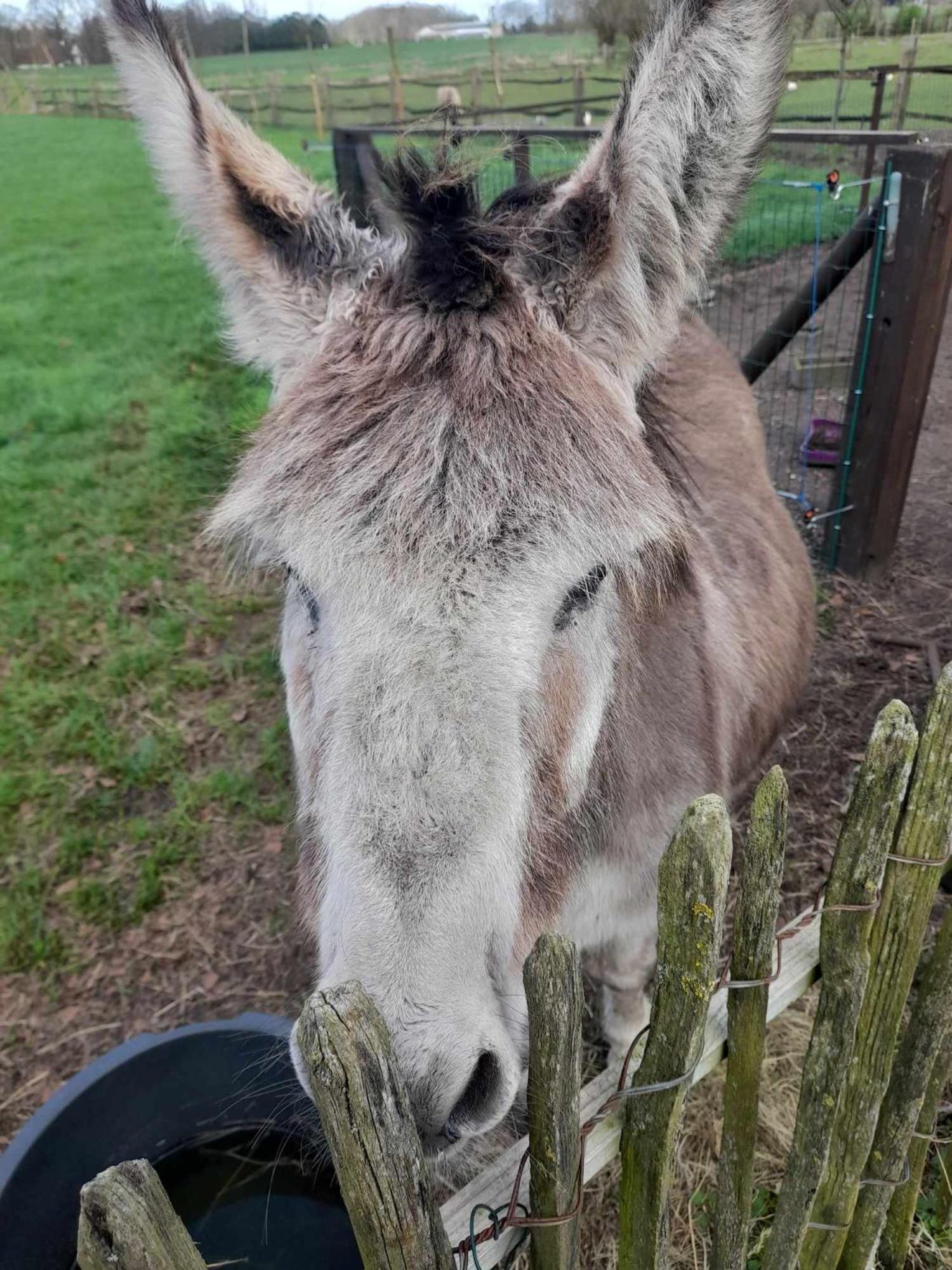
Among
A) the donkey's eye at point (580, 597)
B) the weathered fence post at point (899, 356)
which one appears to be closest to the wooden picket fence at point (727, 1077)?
the donkey's eye at point (580, 597)

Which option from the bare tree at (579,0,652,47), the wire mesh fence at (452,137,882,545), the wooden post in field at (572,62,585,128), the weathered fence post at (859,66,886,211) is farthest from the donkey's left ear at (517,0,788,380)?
the wooden post in field at (572,62,585,128)

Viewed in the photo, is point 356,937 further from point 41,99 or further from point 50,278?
point 41,99

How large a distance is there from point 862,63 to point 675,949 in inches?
815

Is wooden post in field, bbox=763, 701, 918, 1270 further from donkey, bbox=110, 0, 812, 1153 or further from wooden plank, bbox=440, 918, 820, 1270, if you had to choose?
donkey, bbox=110, 0, 812, 1153

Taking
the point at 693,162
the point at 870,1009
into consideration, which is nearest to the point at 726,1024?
the point at 870,1009

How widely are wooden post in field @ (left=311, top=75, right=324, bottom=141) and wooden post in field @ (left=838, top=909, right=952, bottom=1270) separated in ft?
81.6

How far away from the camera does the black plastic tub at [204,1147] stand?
216cm

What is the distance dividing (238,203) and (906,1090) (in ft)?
8.41

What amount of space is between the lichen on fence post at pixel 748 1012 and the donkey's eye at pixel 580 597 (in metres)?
0.46

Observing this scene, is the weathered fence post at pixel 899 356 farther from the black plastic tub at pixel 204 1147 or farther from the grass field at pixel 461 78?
the grass field at pixel 461 78

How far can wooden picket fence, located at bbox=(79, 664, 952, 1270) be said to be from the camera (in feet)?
3.45

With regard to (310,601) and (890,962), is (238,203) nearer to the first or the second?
(310,601)

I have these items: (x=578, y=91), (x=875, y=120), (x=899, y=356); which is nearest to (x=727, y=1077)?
(x=899, y=356)

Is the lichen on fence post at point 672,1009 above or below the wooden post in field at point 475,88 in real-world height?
below
